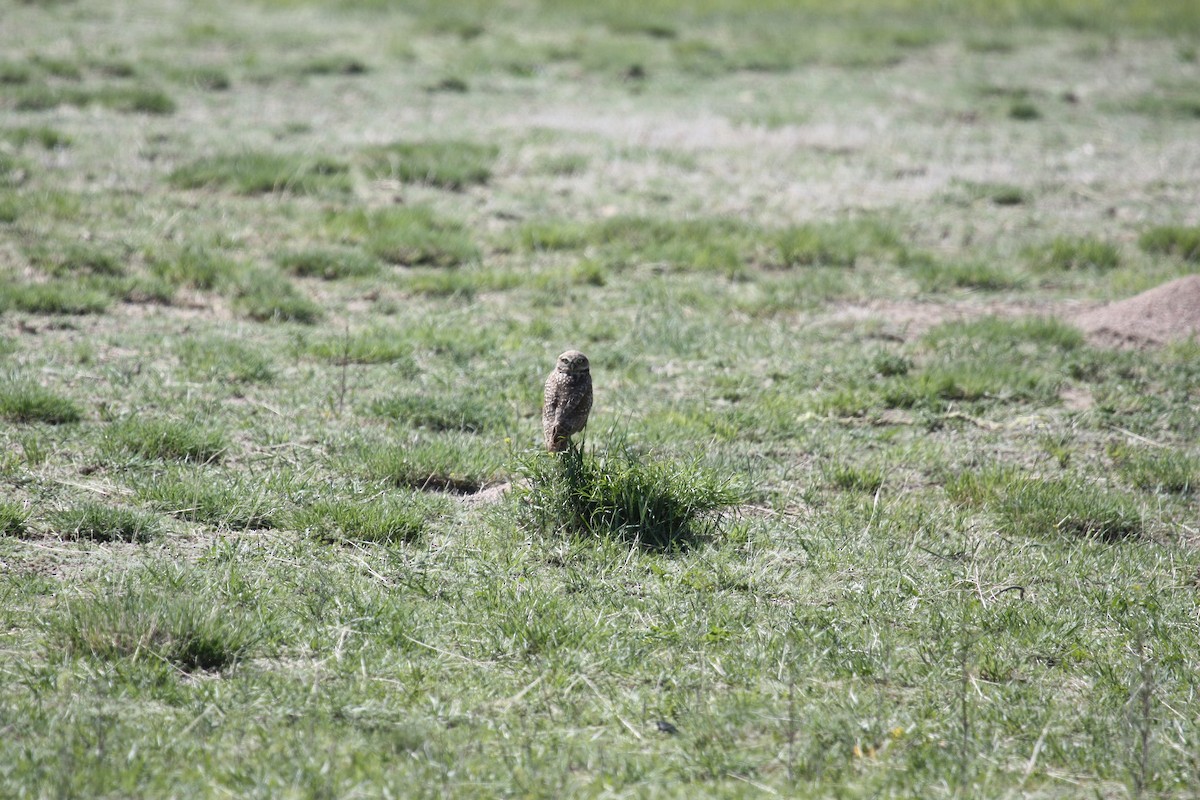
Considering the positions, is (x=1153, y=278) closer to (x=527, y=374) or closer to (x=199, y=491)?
(x=527, y=374)

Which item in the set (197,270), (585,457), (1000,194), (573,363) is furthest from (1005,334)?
(197,270)

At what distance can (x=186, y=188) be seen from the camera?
31.3 ft

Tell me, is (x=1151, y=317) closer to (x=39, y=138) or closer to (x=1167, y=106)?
(x=1167, y=106)

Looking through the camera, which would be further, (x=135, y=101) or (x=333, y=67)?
(x=333, y=67)

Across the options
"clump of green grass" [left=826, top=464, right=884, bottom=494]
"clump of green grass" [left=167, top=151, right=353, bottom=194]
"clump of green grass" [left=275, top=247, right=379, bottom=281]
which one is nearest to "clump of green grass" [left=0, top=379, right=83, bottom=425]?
"clump of green grass" [left=275, top=247, right=379, bottom=281]

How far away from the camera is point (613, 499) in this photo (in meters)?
4.76

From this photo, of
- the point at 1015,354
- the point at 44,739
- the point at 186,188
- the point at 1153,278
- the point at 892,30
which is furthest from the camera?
the point at 892,30

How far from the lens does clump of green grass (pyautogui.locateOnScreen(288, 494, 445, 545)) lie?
15.5 ft

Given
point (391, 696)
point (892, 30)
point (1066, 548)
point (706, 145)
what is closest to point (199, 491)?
point (391, 696)

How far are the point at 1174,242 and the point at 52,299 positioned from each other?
26.1ft

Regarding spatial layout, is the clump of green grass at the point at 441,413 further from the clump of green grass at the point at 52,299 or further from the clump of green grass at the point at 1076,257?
the clump of green grass at the point at 1076,257

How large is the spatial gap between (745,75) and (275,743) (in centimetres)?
1369

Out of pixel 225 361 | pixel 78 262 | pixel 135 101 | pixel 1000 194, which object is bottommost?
pixel 225 361

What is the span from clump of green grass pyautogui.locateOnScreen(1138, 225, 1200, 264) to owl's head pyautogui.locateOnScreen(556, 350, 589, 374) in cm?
628
